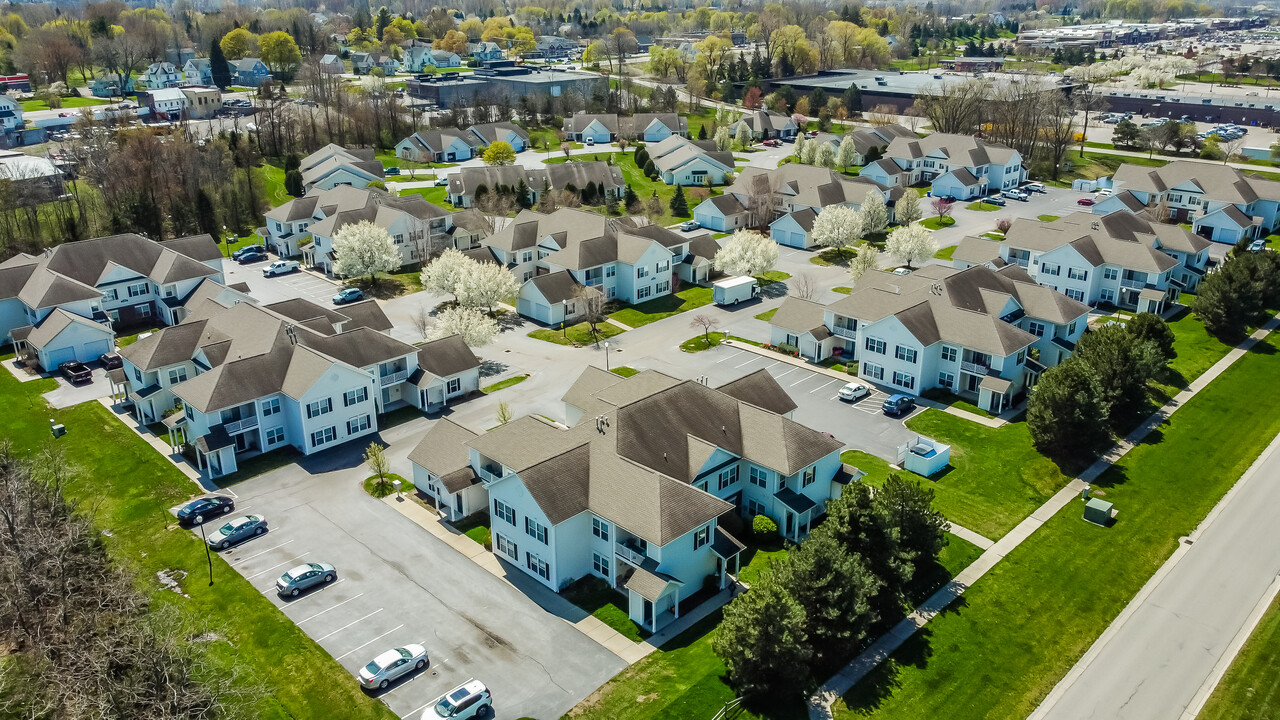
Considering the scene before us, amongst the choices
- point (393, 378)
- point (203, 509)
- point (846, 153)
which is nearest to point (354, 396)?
point (393, 378)

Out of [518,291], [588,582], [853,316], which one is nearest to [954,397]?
[853,316]

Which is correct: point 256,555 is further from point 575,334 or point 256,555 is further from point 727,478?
point 575,334

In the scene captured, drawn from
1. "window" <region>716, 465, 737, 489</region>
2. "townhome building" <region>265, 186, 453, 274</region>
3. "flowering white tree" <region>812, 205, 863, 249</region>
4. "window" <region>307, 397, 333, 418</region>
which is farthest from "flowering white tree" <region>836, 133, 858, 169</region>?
"window" <region>307, 397, 333, 418</region>

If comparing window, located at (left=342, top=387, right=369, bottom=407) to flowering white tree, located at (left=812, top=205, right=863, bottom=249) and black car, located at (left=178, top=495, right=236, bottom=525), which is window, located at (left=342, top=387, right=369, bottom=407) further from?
flowering white tree, located at (left=812, top=205, right=863, bottom=249)

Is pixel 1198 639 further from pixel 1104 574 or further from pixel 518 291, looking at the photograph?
pixel 518 291

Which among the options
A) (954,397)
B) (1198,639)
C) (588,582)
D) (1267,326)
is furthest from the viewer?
(1267,326)
